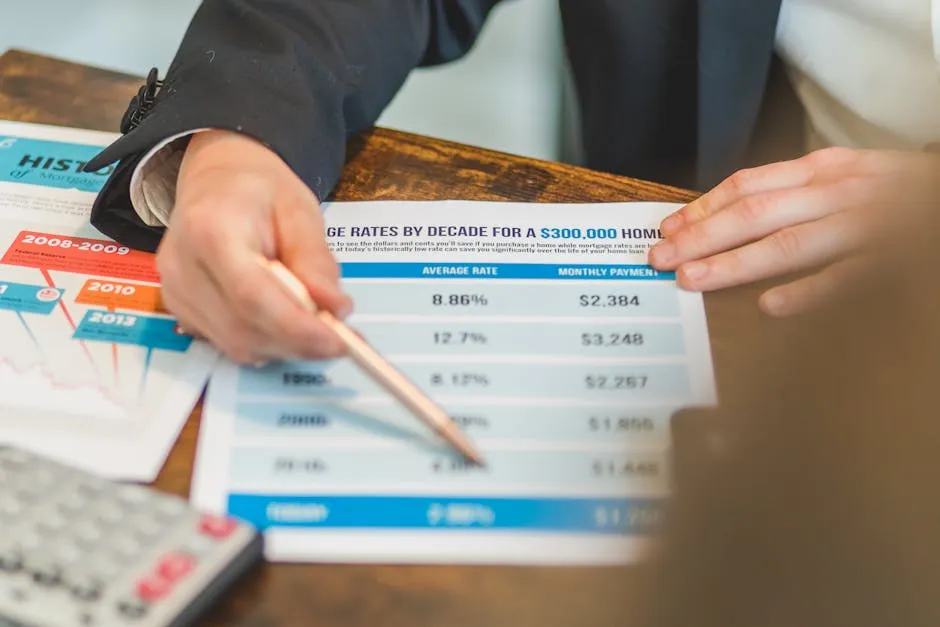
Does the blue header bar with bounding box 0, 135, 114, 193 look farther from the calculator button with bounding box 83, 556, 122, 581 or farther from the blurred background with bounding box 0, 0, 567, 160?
the blurred background with bounding box 0, 0, 567, 160

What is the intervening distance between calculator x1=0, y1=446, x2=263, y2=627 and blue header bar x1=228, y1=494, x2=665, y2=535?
0.02m

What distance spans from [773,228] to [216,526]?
331 millimetres

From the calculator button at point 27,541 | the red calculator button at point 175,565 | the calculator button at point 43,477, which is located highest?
the calculator button at point 43,477

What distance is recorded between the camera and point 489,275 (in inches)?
19.1

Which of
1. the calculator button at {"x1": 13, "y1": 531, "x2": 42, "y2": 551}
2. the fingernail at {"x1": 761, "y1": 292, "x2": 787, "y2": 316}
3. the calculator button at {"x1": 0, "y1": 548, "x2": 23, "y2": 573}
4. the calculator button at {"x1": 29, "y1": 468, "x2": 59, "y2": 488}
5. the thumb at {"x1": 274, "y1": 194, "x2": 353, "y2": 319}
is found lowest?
the calculator button at {"x1": 0, "y1": 548, "x2": 23, "y2": 573}

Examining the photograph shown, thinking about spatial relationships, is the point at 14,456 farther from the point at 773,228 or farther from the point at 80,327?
the point at 773,228

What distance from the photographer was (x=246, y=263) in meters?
0.41

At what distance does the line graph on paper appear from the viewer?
429 millimetres

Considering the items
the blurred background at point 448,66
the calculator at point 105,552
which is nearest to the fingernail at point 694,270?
the calculator at point 105,552

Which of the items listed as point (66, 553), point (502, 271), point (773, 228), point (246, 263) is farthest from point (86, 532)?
point (773, 228)

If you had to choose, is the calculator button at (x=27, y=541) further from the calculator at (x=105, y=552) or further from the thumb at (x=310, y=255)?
the thumb at (x=310, y=255)

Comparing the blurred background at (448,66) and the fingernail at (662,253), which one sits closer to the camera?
→ the fingernail at (662,253)

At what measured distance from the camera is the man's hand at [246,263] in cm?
40

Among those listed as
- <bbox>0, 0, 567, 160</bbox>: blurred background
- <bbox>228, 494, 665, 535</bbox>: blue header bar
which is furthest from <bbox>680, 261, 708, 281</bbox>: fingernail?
<bbox>0, 0, 567, 160</bbox>: blurred background
